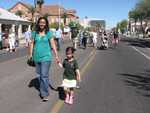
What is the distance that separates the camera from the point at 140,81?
14938 mm

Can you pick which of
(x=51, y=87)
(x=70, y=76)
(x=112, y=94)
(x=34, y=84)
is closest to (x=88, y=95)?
(x=112, y=94)

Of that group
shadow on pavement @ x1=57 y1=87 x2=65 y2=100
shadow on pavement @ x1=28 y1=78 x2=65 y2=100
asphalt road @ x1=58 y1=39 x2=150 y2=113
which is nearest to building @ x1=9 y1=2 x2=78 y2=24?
asphalt road @ x1=58 y1=39 x2=150 y2=113

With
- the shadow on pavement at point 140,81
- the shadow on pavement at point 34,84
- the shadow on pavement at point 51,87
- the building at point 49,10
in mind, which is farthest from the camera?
the building at point 49,10

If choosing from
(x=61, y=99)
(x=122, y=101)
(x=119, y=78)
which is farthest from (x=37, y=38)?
(x=119, y=78)

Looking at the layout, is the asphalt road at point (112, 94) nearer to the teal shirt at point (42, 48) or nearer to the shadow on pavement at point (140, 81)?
the shadow on pavement at point (140, 81)

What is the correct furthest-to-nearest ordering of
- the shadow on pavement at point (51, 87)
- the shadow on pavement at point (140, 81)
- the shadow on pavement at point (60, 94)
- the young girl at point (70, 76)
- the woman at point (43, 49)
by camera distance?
the shadow on pavement at point (140, 81) < the shadow on pavement at point (51, 87) < the shadow on pavement at point (60, 94) < the woman at point (43, 49) < the young girl at point (70, 76)

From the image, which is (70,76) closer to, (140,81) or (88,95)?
(88,95)

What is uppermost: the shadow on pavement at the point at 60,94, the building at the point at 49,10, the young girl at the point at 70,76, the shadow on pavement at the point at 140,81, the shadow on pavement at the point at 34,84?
the building at the point at 49,10

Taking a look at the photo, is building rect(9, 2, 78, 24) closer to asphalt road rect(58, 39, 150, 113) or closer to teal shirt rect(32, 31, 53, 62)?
asphalt road rect(58, 39, 150, 113)

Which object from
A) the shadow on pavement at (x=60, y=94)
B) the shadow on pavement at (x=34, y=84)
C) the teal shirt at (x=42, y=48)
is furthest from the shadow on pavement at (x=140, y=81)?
the teal shirt at (x=42, y=48)

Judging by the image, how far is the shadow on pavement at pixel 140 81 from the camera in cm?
1259

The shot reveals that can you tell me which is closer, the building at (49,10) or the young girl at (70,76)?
the young girl at (70,76)

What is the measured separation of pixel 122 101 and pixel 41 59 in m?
2.06

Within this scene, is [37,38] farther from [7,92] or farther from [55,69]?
[55,69]
